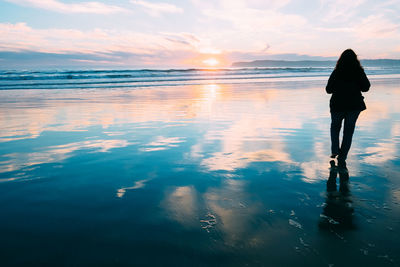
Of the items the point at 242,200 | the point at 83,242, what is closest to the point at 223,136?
the point at 242,200

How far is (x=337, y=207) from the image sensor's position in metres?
3.15

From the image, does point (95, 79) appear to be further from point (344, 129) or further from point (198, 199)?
point (198, 199)

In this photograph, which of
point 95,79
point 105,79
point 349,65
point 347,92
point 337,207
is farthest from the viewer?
point 95,79

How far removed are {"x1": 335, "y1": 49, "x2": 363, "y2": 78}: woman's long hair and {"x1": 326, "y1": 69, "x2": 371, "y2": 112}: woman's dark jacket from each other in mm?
18

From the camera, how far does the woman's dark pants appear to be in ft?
16.1

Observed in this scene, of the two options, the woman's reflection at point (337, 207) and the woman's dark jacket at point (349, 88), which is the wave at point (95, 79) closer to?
the woman's dark jacket at point (349, 88)

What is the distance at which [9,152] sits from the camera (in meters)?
5.58

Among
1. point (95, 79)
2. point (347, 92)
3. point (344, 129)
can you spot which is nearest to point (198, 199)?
point (344, 129)

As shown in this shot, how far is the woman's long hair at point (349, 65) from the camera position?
4.80 m

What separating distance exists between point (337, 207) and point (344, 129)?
239cm

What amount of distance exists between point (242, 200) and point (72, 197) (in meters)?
2.16

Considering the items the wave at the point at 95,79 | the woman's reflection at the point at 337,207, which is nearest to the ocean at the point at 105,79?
the wave at the point at 95,79

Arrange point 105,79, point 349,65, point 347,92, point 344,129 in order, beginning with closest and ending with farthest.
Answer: point 349,65
point 347,92
point 344,129
point 105,79

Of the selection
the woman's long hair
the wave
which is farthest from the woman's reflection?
the wave
